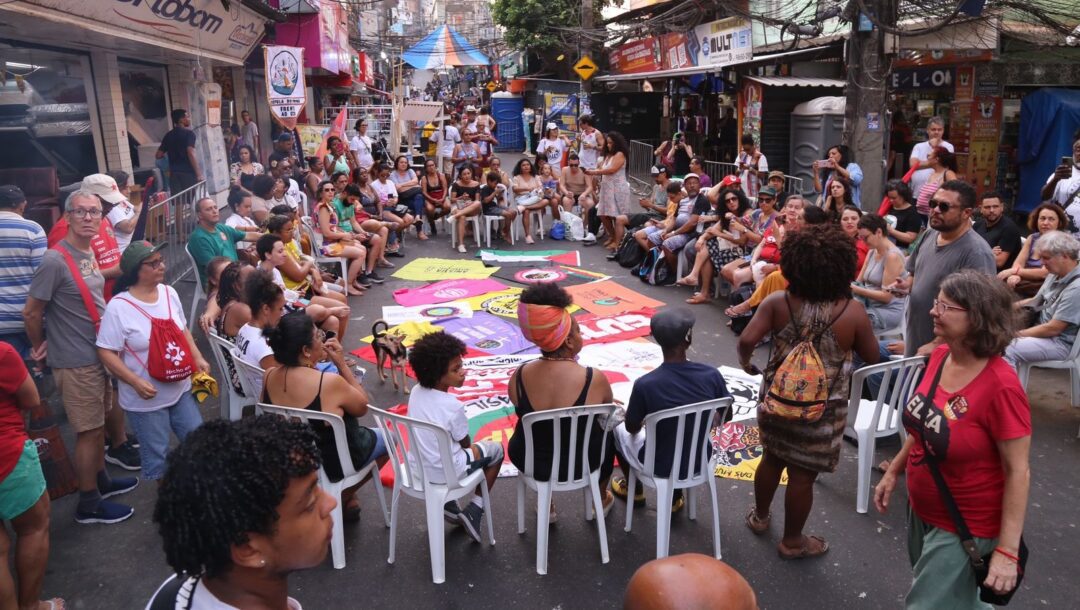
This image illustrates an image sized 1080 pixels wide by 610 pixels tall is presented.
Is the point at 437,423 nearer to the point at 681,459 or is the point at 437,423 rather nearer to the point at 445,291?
the point at 681,459

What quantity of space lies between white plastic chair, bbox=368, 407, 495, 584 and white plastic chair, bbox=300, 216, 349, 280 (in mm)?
5687

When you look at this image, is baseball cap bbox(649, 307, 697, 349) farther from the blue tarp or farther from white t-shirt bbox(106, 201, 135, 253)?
the blue tarp

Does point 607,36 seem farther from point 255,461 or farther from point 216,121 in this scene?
point 255,461

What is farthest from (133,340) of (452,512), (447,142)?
(447,142)

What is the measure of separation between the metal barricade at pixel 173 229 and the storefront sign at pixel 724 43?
9984 mm

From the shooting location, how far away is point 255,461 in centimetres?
162

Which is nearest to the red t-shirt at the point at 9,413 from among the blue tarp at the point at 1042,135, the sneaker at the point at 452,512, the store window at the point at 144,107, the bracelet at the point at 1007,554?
the sneaker at the point at 452,512

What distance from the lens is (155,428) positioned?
13.9 ft

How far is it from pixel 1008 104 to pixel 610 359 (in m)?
9.74

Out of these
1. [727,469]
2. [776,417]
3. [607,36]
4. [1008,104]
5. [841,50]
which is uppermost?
[607,36]

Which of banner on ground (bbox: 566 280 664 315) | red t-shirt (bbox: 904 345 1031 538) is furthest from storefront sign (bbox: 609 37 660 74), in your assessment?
red t-shirt (bbox: 904 345 1031 538)

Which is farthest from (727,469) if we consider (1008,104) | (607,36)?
(607,36)

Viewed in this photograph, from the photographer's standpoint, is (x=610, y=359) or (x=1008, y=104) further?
(x=1008, y=104)

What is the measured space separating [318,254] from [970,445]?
316 inches
